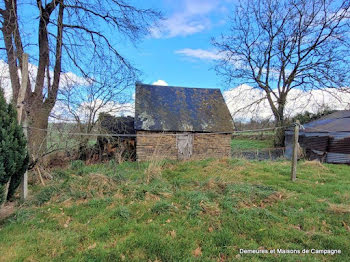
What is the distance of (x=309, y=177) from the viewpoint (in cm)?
618

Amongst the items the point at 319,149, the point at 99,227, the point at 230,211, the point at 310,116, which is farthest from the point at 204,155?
the point at 310,116

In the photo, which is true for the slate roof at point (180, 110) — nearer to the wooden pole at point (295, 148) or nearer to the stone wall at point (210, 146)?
the stone wall at point (210, 146)

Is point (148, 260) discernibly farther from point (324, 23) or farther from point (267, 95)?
point (324, 23)

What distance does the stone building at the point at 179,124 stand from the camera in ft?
35.8

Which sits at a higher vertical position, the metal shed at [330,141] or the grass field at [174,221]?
the metal shed at [330,141]

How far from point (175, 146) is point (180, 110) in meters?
2.50

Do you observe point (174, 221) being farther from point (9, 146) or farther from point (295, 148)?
point (295, 148)

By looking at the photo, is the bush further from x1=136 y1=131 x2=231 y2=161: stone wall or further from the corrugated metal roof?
the corrugated metal roof

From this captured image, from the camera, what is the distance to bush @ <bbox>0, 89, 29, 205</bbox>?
10.4 feet

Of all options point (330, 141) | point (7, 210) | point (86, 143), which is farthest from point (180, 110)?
point (7, 210)

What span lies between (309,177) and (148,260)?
590 cm

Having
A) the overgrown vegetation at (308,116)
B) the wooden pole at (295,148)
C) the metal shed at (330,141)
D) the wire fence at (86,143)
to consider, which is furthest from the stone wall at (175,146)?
the overgrown vegetation at (308,116)

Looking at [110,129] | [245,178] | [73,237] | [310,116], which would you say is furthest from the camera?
[310,116]

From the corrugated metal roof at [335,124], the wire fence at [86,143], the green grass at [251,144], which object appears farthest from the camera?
the green grass at [251,144]
